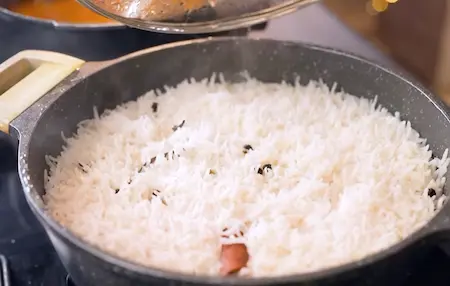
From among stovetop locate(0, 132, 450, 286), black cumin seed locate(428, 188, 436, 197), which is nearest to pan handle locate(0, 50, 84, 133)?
stovetop locate(0, 132, 450, 286)

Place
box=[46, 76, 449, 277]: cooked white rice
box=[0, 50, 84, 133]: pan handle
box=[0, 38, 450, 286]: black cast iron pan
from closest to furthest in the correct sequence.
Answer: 1. box=[0, 38, 450, 286]: black cast iron pan
2. box=[46, 76, 449, 277]: cooked white rice
3. box=[0, 50, 84, 133]: pan handle

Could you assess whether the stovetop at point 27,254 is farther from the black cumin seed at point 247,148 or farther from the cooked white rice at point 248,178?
the black cumin seed at point 247,148

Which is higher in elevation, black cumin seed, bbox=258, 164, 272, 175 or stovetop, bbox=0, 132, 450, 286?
black cumin seed, bbox=258, 164, 272, 175

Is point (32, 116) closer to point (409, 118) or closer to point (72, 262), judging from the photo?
point (72, 262)

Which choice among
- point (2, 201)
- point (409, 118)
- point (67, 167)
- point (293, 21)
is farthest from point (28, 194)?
point (293, 21)

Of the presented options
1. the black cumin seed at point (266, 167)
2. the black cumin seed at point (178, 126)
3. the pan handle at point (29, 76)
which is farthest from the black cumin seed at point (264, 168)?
the pan handle at point (29, 76)

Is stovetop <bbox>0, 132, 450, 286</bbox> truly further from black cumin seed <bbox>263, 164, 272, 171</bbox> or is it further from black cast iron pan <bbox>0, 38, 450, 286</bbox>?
black cumin seed <bbox>263, 164, 272, 171</bbox>

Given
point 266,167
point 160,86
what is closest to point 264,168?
point 266,167
